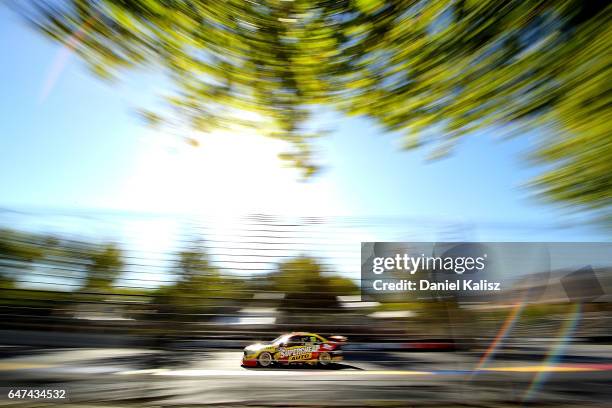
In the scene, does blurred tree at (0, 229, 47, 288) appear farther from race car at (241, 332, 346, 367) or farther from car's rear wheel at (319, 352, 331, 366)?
car's rear wheel at (319, 352, 331, 366)

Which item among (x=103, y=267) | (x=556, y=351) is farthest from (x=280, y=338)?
(x=556, y=351)

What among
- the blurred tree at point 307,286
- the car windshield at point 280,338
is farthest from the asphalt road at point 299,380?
the blurred tree at point 307,286

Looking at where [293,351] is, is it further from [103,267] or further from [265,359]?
[103,267]

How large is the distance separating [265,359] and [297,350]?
39 cm

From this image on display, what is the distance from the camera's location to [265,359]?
3.10 m

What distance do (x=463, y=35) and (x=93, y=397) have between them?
11.4 feet

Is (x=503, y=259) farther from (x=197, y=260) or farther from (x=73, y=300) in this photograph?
(x=73, y=300)

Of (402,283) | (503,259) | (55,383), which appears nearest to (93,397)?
(55,383)

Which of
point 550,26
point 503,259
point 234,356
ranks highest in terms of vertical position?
point 550,26

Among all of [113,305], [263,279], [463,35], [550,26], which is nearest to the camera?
[550,26]

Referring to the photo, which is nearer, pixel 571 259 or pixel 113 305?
pixel 113 305

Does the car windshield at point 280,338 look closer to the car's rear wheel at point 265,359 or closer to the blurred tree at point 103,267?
the car's rear wheel at point 265,359

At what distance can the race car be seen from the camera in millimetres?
3033

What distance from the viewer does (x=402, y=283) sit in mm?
3395
